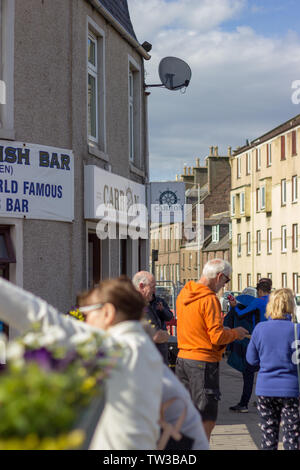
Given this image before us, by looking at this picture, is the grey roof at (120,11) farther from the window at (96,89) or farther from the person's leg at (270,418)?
the person's leg at (270,418)

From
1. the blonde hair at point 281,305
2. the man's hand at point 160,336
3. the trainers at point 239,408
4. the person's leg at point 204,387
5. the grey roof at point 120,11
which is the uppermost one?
the grey roof at point 120,11

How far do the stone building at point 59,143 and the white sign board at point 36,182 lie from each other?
0.01m

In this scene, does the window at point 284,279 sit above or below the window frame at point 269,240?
below

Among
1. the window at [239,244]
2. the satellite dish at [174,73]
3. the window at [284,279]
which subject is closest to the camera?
the satellite dish at [174,73]

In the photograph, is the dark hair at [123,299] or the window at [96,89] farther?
the window at [96,89]

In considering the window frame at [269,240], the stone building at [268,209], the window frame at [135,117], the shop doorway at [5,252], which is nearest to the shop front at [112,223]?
the window frame at [135,117]

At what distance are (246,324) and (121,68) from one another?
20.1 feet

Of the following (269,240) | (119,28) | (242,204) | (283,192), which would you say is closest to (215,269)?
(119,28)

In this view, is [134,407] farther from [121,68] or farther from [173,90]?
[173,90]

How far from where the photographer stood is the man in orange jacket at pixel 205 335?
6.71 metres

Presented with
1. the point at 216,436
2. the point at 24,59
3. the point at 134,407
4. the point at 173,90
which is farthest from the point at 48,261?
the point at 134,407

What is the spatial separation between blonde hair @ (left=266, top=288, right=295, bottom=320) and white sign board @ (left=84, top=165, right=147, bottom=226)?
585 cm

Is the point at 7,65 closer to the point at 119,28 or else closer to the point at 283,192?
the point at 119,28

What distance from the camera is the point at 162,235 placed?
10244 centimetres
